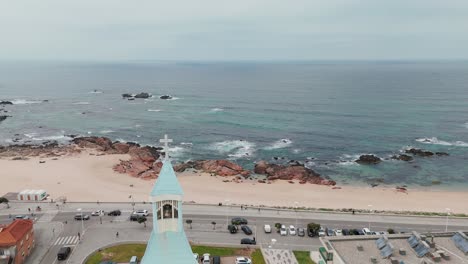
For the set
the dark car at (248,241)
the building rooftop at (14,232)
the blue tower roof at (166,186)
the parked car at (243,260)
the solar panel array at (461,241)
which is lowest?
the dark car at (248,241)

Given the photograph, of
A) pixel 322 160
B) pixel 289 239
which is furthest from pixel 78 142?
pixel 289 239

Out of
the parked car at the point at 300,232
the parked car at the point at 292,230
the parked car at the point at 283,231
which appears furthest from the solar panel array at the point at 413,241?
the parked car at the point at 283,231

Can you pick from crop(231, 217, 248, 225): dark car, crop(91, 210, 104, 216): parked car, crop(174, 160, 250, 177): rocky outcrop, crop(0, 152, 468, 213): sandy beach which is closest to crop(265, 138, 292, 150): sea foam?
crop(174, 160, 250, 177): rocky outcrop

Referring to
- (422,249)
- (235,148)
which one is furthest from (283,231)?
(235,148)

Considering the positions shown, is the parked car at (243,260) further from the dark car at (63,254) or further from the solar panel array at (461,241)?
the solar panel array at (461,241)

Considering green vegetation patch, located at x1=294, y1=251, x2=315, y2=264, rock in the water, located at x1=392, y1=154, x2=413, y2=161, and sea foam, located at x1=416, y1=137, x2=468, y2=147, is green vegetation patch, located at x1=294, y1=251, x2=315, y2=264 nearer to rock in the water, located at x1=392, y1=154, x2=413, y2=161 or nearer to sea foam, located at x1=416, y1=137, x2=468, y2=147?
rock in the water, located at x1=392, y1=154, x2=413, y2=161

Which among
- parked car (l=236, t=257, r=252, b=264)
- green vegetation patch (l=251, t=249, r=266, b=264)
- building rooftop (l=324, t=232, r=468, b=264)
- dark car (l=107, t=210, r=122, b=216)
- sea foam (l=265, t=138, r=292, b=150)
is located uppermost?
building rooftop (l=324, t=232, r=468, b=264)

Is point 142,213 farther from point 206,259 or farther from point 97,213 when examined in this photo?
point 206,259
